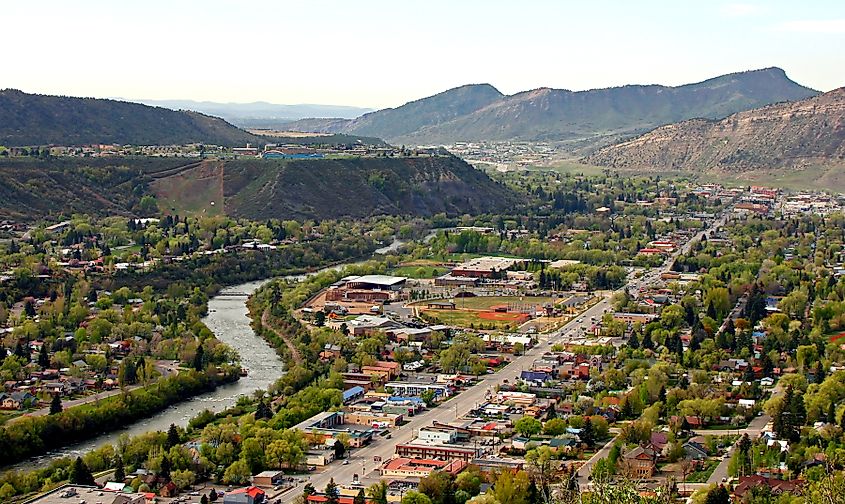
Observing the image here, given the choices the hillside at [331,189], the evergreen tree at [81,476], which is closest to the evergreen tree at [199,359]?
the evergreen tree at [81,476]

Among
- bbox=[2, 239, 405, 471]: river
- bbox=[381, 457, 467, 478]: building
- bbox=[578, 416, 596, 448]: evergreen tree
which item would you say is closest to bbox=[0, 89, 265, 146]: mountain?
bbox=[2, 239, 405, 471]: river

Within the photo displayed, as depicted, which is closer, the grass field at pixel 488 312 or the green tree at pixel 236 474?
the green tree at pixel 236 474

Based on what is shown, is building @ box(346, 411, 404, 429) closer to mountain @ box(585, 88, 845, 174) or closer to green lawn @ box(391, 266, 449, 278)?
green lawn @ box(391, 266, 449, 278)

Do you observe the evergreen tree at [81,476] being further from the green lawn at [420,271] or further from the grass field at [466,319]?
the green lawn at [420,271]

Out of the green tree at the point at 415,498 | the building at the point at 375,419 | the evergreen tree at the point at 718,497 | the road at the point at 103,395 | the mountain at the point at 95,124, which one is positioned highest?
the mountain at the point at 95,124

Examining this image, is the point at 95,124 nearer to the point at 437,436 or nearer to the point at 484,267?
the point at 484,267

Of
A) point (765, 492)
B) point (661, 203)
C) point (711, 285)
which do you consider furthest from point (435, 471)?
point (661, 203)

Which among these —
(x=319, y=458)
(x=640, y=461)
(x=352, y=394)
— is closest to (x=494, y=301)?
(x=352, y=394)
